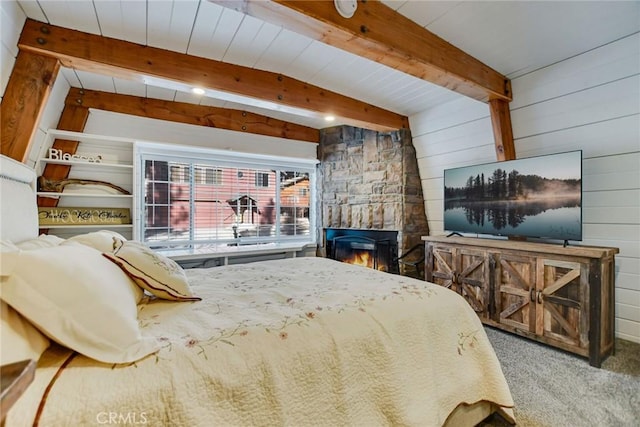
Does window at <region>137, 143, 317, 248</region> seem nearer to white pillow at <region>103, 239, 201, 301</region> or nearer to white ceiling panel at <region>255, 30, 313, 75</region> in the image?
white ceiling panel at <region>255, 30, 313, 75</region>

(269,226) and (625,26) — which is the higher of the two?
(625,26)

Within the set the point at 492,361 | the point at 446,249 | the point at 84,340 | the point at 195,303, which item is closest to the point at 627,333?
the point at 446,249

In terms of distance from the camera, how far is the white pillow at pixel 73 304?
2.47 ft

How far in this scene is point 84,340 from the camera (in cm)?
82

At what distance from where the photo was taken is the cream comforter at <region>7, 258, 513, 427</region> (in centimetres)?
78

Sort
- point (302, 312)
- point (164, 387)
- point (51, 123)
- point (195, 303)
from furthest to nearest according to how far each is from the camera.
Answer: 1. point (51, 123)
2. point (195, 303)
3. point (302, 312)
4. point (164, 387)

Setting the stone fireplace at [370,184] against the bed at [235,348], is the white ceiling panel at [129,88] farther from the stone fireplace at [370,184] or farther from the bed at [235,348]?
the stone fireplace at [370,184]

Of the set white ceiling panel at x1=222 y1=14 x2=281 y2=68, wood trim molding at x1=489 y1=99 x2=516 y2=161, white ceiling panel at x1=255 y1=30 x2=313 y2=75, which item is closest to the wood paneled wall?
wood trim molding at x1=489 y1=99 x2=516 y2=161

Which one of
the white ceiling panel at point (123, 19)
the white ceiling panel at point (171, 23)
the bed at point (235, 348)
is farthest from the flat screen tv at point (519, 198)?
the white ceiling panel at point (123, 19)

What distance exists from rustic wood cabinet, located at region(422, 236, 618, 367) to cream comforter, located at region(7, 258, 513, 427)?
3.84 ft

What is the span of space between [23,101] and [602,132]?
163 inches

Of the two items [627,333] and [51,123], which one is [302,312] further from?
[51,123]

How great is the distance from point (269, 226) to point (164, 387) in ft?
11.7

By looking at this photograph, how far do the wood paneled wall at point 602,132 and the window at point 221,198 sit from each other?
107 inches
